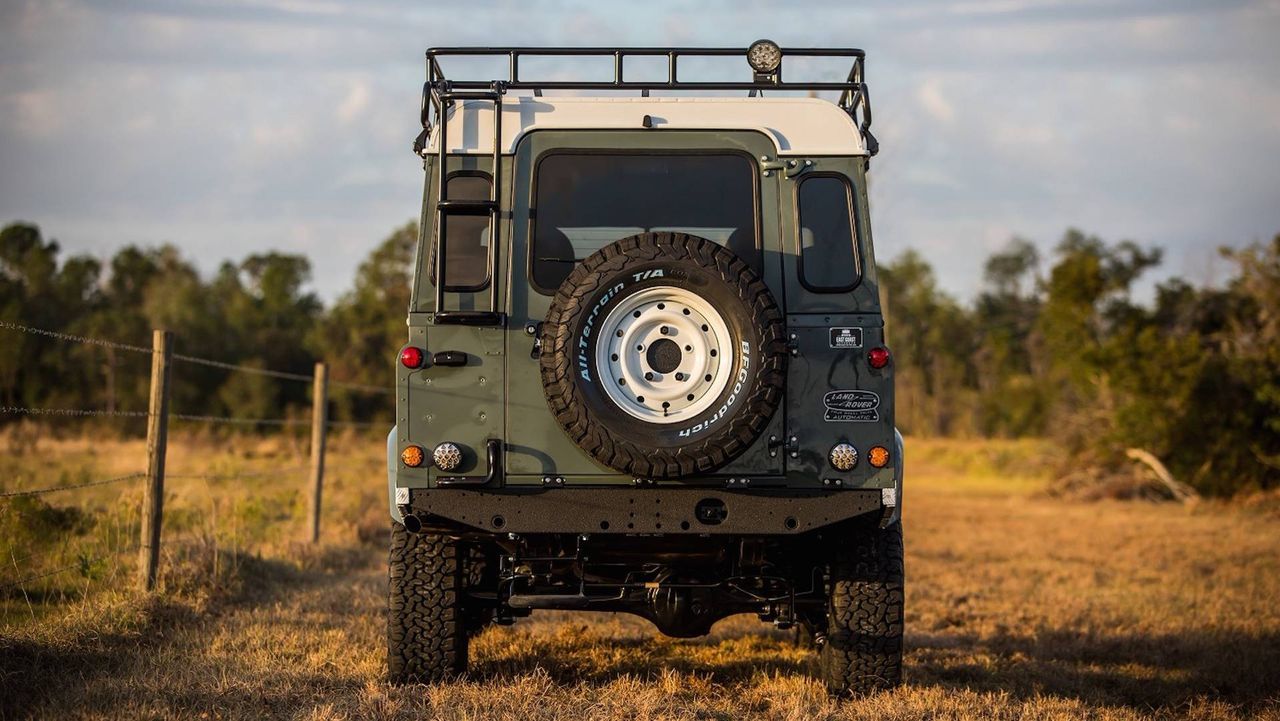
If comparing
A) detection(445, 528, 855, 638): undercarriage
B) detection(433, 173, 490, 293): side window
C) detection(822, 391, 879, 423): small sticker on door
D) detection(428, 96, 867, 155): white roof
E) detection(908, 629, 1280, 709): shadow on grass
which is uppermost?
detection(428, 96, 867, 155): white roof

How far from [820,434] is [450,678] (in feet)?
7.24

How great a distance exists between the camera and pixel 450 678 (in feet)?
20.9

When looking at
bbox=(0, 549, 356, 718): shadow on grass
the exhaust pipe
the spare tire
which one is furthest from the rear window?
bbox=(0, 549, 356, 718): shadow on grass

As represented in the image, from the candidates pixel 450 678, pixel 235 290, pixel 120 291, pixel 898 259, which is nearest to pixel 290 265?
pixel 235 290

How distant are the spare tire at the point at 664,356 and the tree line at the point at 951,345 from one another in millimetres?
16122

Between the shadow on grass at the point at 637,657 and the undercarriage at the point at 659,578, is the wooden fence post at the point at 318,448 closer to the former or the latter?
the shadow on grass at the point at 637,657

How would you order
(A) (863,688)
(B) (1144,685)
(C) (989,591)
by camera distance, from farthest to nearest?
(C) (989,591), (B) (1144,685), (A) (863,688)

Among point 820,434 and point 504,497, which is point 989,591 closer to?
point 820,434

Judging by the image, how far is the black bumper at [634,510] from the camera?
19.2ft

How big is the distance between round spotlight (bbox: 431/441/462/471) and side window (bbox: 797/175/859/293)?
1860mm

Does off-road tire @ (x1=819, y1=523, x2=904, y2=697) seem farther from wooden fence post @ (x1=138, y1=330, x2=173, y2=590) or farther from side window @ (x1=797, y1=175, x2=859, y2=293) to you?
wooden fence post @ (x1=138, y1=330, x2=173, y2=590)

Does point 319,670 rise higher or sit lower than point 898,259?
lower

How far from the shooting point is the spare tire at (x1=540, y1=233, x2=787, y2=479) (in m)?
5.68

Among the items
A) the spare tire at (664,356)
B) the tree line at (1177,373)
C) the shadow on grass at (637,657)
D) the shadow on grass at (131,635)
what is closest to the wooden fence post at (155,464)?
the shadow on grass at (131,635)
